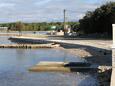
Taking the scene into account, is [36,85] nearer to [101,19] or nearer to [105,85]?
[105,85]

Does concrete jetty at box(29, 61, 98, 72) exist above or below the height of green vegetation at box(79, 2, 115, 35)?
→ below

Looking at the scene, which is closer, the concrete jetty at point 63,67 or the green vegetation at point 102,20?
the concrete jetty at point 63,67

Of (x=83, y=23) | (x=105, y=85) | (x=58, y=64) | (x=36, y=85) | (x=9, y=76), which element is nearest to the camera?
A: (x=105, y=85)

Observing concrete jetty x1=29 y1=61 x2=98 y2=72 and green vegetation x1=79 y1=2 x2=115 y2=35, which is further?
green vegetation x1=79 y1=2 x2=115 y2=35

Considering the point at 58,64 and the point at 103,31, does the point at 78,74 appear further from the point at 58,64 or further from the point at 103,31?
the point at 103,31

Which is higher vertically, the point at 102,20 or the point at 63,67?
the point at 102,20

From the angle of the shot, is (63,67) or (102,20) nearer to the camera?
(63,67)

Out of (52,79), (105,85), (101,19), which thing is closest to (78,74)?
(52,79)

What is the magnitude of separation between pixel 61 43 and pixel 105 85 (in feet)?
169

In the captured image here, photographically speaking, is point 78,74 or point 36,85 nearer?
point 36,85

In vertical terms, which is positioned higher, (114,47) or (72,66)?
(114,47)

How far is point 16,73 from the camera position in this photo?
32.0 m

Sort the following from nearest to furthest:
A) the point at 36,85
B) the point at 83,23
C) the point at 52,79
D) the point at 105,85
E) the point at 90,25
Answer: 1. the point at 105,85
2. the point at 36,85
3. the point at 52,79
4. the point at 90,25
5. the point at 83,23

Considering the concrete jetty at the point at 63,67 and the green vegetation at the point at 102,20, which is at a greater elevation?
the green vegetation at the point at 102,20
